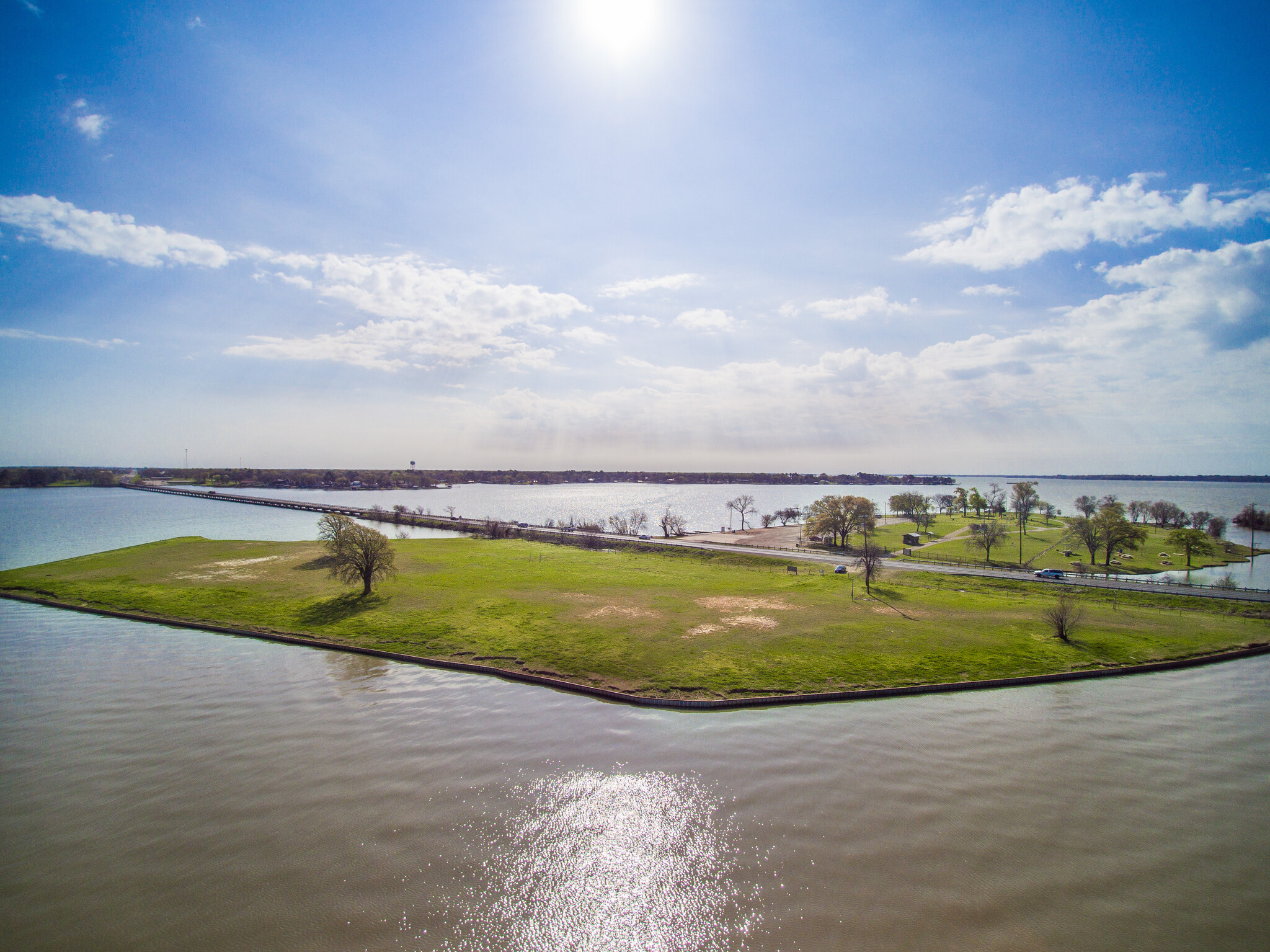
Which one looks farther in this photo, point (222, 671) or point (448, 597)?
point (448, 597)

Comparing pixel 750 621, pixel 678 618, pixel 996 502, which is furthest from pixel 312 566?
pixel 996 502

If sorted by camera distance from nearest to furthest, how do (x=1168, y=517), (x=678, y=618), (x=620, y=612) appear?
(x=678, y=618) < (x=620, y=612) < (x=1168, y=517)

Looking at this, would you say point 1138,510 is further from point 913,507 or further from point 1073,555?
point 1073,555

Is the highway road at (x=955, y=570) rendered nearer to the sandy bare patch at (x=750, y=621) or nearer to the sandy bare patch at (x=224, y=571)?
the sandy bare patch at (x=750, y=621)

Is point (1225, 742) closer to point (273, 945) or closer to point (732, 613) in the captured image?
point (732, 613)

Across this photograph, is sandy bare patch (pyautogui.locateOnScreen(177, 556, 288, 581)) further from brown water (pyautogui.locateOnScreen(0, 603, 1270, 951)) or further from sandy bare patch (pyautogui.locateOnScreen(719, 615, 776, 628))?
sandy bare patch (pyautogui.locateOnScreen(719, 615, 776, 628))

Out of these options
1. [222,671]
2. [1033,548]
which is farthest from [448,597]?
[1033,548]
